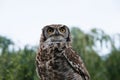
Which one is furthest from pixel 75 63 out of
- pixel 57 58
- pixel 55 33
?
pixel 55 33

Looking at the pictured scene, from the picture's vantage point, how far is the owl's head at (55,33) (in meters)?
7.41

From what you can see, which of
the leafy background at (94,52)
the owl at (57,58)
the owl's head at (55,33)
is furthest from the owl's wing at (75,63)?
the leafy background at (94,52)

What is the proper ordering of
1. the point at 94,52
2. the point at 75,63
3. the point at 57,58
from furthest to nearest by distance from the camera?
the point at 94,52, the point at 75,63, the point at 57,58

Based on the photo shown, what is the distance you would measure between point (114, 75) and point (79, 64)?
861 centimetres

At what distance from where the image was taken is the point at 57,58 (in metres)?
7.33

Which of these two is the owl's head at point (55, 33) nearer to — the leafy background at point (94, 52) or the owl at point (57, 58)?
the owl at point (57, 58)

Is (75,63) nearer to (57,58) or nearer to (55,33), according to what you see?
(57,58)

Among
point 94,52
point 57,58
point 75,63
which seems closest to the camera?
point 57,58

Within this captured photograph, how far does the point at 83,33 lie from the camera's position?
53.7 ft

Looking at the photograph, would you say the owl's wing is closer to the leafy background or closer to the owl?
the owl

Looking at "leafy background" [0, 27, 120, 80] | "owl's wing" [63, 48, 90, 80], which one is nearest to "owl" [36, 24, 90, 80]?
"owl's wing" [63, 48, 90, 80]

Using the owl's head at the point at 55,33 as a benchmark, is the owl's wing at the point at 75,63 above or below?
below

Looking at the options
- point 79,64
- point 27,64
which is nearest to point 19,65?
point 27,64

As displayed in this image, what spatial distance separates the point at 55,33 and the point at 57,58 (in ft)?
1.09
